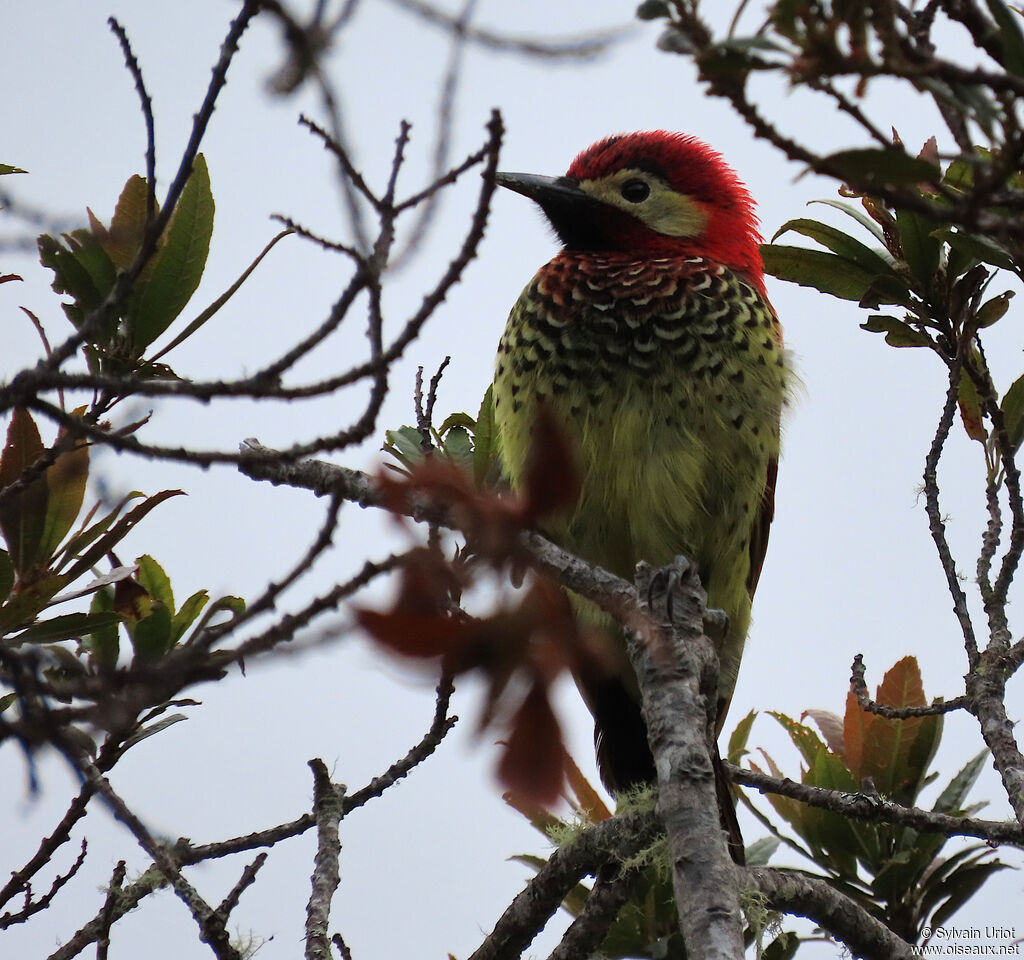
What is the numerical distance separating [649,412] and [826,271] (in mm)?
641

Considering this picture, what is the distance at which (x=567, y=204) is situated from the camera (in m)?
4.42

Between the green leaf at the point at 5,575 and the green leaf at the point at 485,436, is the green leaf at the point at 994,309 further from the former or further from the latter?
the green leaf at the point at 5,575

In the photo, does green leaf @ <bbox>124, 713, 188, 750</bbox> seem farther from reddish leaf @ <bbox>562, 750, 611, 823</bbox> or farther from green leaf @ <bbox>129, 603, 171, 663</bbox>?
reddish leaf @ <bbox>562, 750, 611, 823</bbox>

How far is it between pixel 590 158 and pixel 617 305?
98 centimetres

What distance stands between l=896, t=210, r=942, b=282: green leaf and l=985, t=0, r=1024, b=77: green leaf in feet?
5.56

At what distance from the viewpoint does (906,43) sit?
127 cm

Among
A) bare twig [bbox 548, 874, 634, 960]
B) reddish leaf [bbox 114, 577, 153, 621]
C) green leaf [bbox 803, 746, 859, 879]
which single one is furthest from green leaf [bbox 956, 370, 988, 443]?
reddish leaf [bbox 114, 577, 153, 621]

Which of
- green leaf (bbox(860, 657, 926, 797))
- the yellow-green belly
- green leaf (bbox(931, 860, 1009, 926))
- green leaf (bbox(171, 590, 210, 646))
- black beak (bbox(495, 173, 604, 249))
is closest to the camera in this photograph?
green leaf (bbox(171, 590, 210, 646))

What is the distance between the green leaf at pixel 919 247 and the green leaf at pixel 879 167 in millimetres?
1859

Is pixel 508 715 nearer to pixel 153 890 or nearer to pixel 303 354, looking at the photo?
pixel 303 354

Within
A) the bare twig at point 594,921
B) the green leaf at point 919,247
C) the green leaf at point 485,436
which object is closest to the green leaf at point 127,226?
the green leaf at point 485,436

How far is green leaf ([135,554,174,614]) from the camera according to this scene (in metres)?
3.03

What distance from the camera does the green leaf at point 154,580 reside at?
119 inches

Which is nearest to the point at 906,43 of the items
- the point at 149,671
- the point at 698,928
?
the point at 149,671
